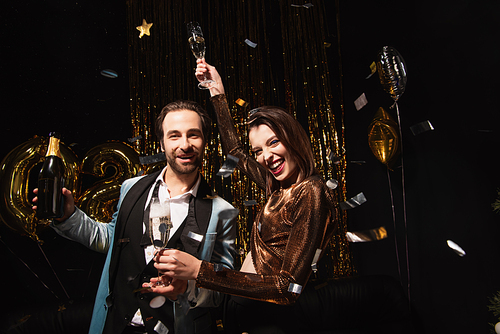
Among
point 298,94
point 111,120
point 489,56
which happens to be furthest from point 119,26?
point 489,56

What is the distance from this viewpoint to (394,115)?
7.06 ft

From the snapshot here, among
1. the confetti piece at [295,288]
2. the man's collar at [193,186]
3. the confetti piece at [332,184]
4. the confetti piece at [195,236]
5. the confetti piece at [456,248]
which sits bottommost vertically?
the confetti piece at [456,248]

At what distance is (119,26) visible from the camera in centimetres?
264

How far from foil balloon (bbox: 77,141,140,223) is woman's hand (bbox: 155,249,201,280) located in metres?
1.11

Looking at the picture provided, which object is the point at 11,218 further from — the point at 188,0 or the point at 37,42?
the point at 188,0

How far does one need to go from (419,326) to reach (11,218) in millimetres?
2591

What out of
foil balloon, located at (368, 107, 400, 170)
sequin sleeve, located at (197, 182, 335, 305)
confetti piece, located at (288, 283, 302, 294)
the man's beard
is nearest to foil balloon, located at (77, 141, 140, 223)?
the man's beard

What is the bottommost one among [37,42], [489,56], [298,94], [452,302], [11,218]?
[452,302]

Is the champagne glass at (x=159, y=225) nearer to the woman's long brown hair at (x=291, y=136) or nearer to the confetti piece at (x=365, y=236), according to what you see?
the woman's long brown hair at (x=291, y=136)

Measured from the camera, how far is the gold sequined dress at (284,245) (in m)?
1.11

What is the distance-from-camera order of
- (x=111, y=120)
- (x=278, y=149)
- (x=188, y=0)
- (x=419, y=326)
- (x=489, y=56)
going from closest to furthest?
(x=278, y=149), (x=489, y=56), (x=419, y=326), (x=111, y=120), (x=188, y=0)

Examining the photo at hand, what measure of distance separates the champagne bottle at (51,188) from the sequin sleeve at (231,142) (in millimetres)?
716

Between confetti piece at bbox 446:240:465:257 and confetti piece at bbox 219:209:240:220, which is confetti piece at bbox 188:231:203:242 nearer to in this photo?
confetti piece at bbox 219:209:240:220

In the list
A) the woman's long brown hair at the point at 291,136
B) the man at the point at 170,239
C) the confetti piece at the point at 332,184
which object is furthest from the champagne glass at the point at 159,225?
the confetti piece at the point at 332,184
